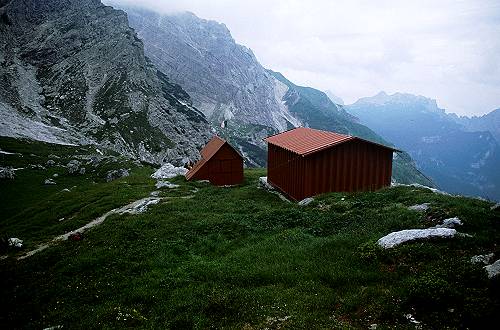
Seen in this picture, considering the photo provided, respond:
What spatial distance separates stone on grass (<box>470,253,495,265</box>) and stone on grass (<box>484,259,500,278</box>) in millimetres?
540

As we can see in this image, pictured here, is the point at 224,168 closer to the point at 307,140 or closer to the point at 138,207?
the point at 307,140

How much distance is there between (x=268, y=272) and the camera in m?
15.1

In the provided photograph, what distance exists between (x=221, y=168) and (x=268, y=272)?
116ft

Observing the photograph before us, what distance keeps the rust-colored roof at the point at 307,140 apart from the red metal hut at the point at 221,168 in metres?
6.77

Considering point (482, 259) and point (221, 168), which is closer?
point (482, 259)

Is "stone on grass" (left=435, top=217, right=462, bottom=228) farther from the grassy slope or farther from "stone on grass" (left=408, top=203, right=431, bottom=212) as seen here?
"stone on grass" (left=408, top=203, right=431, bottom=212)

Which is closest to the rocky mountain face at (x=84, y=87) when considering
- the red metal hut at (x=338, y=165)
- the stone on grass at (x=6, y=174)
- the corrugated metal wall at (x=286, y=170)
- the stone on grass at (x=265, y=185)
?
the stone on grass at (x=6, y=174)

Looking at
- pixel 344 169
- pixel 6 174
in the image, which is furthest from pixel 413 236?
pixel 6 174

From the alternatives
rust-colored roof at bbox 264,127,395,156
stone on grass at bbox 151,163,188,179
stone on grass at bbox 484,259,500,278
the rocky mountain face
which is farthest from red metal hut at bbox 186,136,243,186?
the rocky mountain face

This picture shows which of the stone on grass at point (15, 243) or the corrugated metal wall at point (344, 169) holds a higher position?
the corrugated metal wall at point (344, 169)

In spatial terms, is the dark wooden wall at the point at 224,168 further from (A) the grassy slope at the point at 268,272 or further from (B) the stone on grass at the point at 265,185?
(A) the grassy slope at the point at 268,272

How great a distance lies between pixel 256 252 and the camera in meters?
17.8

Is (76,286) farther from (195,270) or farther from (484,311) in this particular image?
(484,311)

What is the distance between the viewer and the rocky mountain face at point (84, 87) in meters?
111
